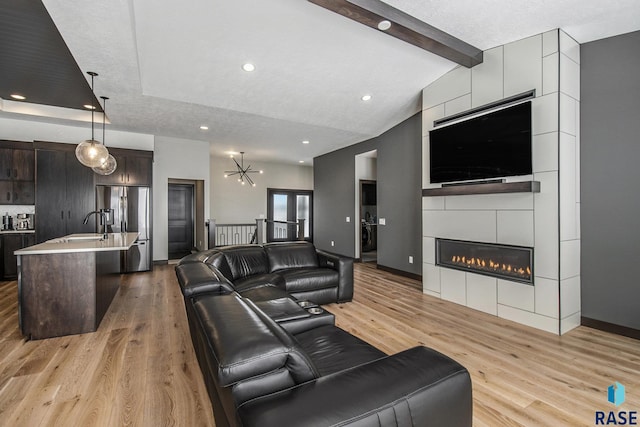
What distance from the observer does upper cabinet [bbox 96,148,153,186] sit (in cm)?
562

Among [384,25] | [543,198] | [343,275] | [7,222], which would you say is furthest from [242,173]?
[543,198]

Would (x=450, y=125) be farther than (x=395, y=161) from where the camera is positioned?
No

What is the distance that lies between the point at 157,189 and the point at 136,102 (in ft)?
8.29

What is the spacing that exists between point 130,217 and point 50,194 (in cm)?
128

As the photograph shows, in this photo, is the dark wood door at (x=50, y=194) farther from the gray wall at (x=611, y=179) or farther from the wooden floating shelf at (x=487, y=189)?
the gray wall at (x=611, y=179)

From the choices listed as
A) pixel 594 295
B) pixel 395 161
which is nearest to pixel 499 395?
pixel 594 295

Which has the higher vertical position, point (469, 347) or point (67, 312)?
point (67, 312)

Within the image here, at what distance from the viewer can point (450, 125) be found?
13.1 feet

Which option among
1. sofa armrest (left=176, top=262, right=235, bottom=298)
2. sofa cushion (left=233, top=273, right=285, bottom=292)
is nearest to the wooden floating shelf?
sofa cushion (left=233, top=273, right=285, bottom=292)

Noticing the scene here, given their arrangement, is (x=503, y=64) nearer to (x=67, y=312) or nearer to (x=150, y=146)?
(x=67, y=312)

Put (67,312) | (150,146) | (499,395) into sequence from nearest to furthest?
(499,395), (67,312), (150,146)

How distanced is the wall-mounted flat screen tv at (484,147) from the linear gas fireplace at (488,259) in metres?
0.89

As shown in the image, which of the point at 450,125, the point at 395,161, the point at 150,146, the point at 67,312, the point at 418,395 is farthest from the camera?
the point at 150,146

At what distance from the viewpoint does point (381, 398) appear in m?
0.95
